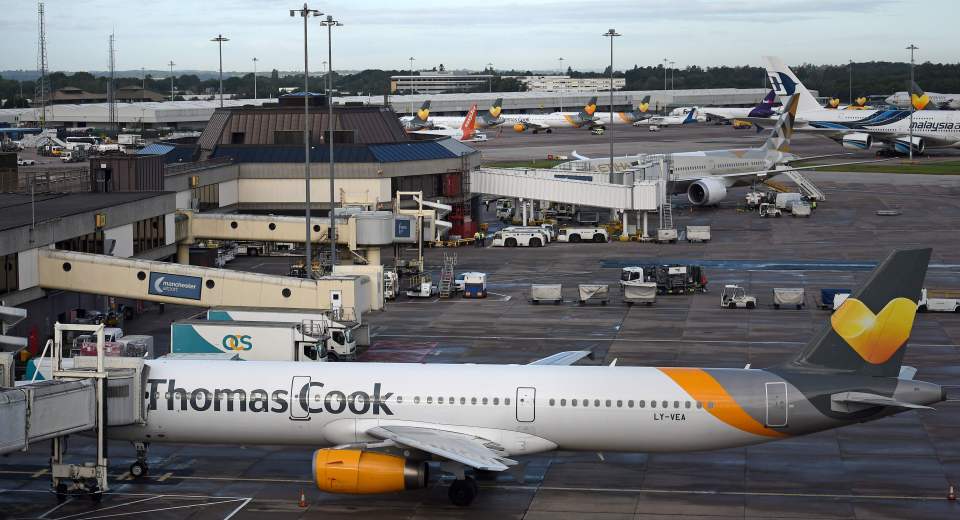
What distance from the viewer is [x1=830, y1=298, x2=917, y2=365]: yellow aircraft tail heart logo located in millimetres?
36719

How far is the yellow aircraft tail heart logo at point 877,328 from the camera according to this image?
36719 millimetres

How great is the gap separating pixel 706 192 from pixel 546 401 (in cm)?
8736

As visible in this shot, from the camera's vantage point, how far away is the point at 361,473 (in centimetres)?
3534

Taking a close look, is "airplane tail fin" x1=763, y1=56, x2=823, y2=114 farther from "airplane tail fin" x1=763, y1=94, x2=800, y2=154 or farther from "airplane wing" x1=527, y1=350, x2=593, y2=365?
"airplane wing" x1=527, y1=350, x2=593, y2=365

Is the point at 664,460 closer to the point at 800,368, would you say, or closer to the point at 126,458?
the point at 800,368

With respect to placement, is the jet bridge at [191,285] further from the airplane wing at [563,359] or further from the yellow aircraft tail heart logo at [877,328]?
the yellow aircraft tail heart logo at [877,328]

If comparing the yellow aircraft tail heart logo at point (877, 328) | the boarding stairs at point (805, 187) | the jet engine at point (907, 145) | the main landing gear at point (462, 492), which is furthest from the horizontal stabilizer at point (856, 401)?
the jet engine at point (907, 145)

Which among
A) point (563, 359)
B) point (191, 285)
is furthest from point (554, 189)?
point (563, 359)

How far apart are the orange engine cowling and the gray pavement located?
1.24 metres

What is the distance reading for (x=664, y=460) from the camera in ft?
138

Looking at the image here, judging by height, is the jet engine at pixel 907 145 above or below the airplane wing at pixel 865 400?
above

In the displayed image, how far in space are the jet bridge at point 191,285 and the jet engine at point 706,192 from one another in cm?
6833

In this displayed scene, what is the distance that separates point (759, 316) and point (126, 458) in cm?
3970

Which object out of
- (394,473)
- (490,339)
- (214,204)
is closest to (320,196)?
(214,204)
